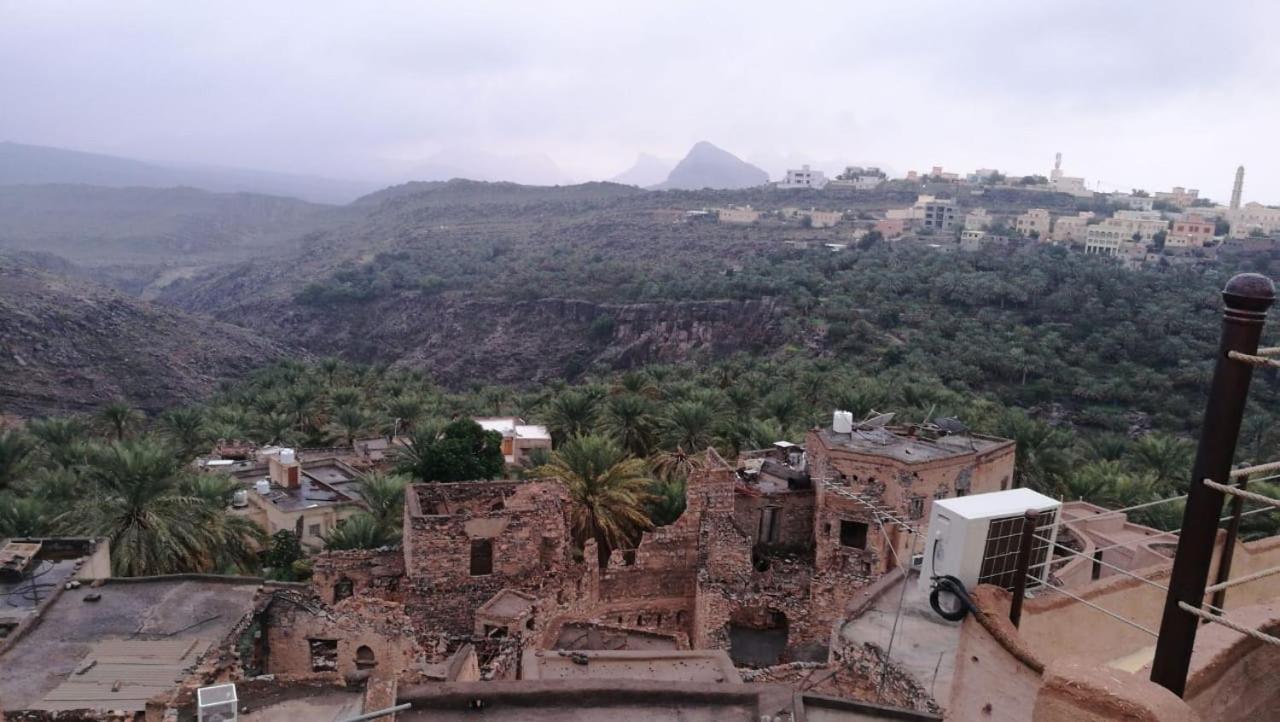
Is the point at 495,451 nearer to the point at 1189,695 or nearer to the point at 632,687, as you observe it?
the point at 632,687

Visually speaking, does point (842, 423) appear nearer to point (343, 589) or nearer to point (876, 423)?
point (876, 423)

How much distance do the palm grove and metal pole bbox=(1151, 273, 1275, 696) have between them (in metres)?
18.4

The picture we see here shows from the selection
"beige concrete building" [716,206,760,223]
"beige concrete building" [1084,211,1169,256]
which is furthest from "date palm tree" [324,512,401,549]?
"beige concrete building" [716,206,760,223]

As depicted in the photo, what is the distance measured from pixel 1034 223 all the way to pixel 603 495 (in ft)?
390

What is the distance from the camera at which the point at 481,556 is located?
1728 centimetres

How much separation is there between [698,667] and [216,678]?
6428 millimetres

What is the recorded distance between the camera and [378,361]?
3654 inches

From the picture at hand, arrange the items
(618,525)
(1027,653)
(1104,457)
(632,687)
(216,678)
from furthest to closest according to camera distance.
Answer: (1104,457), (618,525), (216,678), (632,687), (1027,653)

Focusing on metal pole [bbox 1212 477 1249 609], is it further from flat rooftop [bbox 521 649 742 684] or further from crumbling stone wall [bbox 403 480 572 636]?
crumbling stone wall [bbox 403 480 572 636]

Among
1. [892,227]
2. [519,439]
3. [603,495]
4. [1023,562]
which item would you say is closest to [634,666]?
[1023,562]

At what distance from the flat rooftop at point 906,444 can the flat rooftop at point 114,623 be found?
14.4 m

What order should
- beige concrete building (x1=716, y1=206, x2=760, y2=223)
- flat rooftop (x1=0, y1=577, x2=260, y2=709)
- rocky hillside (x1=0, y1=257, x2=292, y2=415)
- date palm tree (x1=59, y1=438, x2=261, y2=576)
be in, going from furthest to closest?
beige concrete building (x1=716, y1=206, x2=760, y2=223) < rocky hillside (x1=0, y1=257, x2=292, y2=415) < date palm tree (x1=59, y1=438, x2=261, y2=576) < flat rooftop (x1=0, y1=577, x2=260, y2=709)

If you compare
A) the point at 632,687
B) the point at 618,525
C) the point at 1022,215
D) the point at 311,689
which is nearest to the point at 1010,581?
the point at 632,687

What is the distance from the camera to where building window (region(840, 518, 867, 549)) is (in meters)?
20.3
